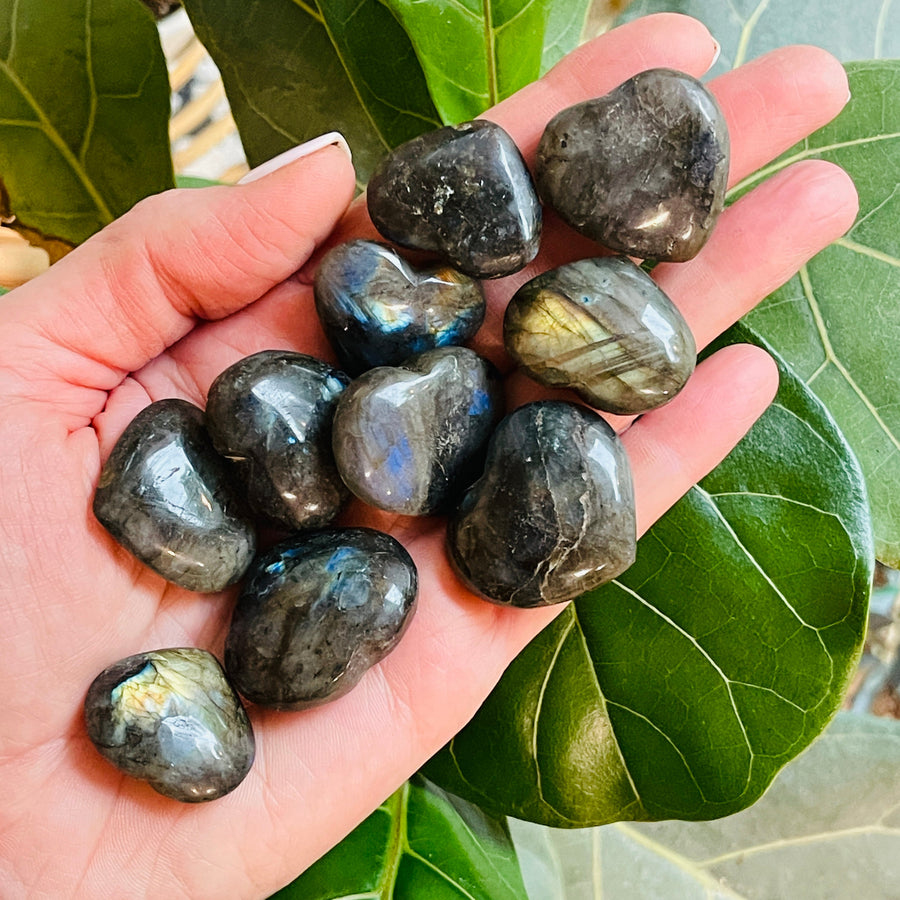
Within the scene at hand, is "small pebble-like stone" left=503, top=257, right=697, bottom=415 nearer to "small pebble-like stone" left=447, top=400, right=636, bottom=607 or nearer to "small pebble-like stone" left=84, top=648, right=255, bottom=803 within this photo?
"small pebble-like stone" left=447, top=400, right=636, bottom=607

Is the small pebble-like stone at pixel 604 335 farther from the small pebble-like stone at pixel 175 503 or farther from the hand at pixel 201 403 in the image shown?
the small pebble-like stone at pixel 175 503

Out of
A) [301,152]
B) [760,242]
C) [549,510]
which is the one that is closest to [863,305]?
[760,242]

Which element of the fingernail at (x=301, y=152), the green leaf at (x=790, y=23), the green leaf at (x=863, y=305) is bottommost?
the green leaf at (x=863, y=305)

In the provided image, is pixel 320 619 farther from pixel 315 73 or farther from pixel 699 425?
pixel 315 73

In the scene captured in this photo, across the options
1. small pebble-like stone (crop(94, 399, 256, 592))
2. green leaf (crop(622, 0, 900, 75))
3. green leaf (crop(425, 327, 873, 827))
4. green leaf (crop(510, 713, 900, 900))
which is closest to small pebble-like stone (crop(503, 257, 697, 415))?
green leaf (crop(425, 327, 873, 827))

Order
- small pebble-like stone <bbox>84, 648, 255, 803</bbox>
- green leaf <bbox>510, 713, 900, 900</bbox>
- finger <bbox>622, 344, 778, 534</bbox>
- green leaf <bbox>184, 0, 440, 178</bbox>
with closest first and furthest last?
1. small pebble-like stone <bbox>84, 648, 255, 803</bbox>
2. finger <bbox>622, 344, 778, 534</bbox>
3. green leaf <bbox>184, 0, 440, 178</bbox>
4. green leaf <bbox>510, 713, 900, 900</bbox>

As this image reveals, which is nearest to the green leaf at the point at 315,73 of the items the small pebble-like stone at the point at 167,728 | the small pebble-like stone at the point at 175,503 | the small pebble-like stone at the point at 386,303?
the small pebble-like stone at the point at 386,303
